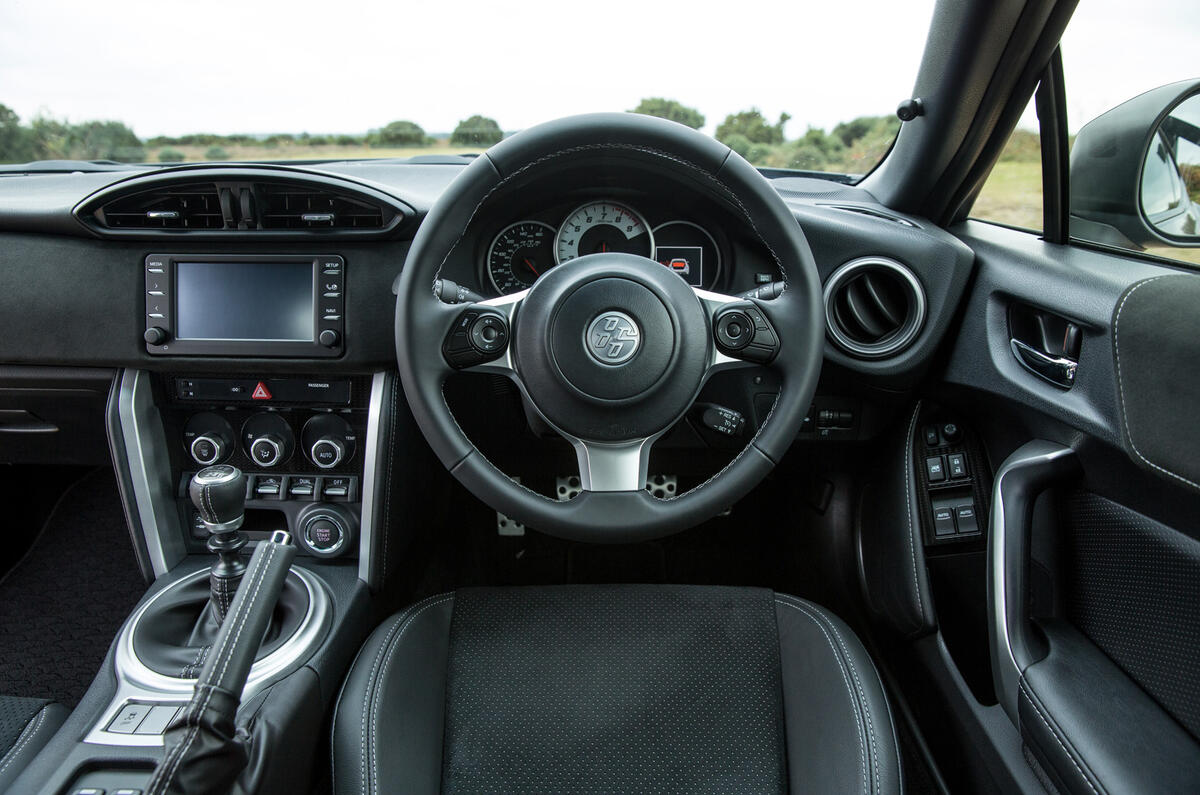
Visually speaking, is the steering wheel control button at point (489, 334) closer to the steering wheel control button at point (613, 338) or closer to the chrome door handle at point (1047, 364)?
the steering wheel control button at point (613, 338)

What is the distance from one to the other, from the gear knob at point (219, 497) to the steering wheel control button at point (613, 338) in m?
0.68

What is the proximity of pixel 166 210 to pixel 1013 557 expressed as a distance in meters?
1.86

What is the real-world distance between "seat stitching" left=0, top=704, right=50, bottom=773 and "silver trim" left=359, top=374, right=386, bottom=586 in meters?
0.62

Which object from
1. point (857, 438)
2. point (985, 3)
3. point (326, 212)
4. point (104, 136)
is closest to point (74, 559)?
A: point (104, 136)

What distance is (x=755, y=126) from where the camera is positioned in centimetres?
178

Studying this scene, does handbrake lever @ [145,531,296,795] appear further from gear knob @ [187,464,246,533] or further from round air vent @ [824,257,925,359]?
round air vent @ [824,257,925,359]

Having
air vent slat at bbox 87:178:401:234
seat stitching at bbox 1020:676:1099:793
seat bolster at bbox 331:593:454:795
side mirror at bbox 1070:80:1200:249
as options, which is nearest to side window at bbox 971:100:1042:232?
side mirror at bbox 1070:80:1200:249

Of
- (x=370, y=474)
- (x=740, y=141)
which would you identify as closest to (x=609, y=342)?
(x=740, y=141)

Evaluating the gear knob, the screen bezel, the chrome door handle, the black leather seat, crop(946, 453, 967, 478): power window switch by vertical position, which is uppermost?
the chrome door handle

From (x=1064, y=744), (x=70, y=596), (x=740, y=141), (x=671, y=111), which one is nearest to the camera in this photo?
(x=1064, y=744)

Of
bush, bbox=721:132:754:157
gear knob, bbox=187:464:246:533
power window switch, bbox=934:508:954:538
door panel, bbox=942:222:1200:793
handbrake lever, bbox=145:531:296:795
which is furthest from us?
power window switch, bbox=934:508:954:538

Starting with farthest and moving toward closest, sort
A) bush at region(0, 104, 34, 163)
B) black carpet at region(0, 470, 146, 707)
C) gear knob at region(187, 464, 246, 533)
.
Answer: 1. black carpet at region(0, 470, 146, 707)
2. bush at region(0, 104, 34, 163)
3. gear knob at region(187, 464, 246, 533)

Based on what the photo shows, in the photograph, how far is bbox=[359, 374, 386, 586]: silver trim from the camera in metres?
1.73

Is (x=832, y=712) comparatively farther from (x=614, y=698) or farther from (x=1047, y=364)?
(x=1047, y=364)
